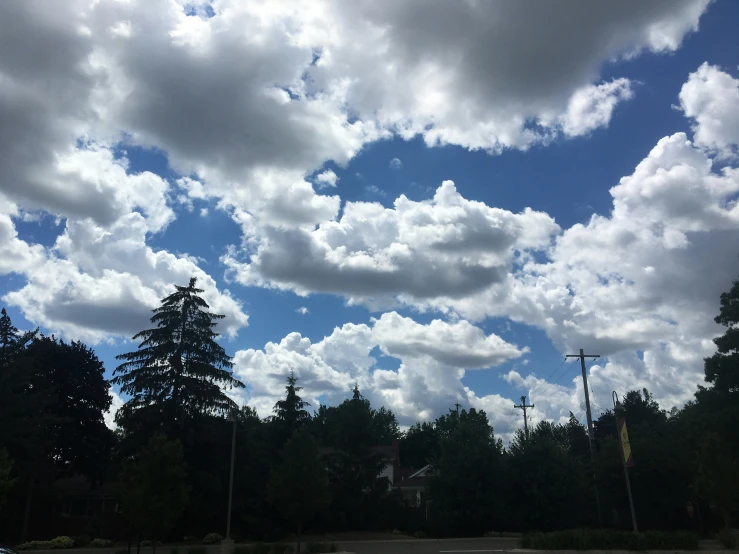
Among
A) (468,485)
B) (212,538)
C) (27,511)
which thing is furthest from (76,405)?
(468,485)

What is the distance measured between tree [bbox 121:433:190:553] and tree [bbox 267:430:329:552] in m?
5.63

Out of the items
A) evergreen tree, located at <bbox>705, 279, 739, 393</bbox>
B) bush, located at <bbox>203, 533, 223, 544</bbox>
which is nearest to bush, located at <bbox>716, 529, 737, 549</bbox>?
evergreen tree, located at <bbox>705, 279, 739, 393</bbox>

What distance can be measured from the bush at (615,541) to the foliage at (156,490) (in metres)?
16.0

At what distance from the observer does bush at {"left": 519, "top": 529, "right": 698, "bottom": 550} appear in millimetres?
27031

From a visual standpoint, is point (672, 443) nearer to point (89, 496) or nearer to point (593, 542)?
point (593, 542)

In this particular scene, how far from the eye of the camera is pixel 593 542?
1091 inches

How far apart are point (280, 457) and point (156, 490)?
17300 millimetres

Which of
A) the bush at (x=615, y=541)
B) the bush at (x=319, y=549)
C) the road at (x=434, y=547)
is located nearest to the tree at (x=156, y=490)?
the bush at (x=319, y=549)

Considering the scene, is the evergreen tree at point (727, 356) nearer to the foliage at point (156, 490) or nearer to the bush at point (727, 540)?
the bush at point (727, 540)

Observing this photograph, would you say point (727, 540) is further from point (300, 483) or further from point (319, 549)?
point (300, 483)

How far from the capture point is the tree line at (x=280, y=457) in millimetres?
35969

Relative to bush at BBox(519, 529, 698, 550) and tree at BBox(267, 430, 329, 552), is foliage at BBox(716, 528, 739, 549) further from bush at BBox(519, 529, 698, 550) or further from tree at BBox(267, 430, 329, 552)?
tree at BBox(267, 430, 329, 552)

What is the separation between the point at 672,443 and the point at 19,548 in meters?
37.9

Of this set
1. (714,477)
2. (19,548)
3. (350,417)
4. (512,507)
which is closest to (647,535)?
(714,477)
